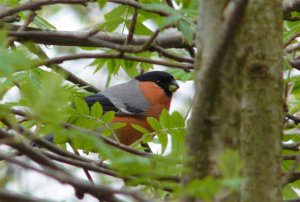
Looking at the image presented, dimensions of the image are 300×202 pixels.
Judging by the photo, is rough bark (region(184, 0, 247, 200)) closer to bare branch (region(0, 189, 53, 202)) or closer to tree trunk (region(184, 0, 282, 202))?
tree trunk (region(184, 0, 282, 202))

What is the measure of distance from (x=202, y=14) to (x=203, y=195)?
378 mm

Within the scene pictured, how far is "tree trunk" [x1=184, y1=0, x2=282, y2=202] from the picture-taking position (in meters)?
1.19

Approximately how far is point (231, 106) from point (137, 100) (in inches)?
127

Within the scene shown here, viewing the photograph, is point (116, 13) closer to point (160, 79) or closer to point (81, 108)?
point (81, 108)

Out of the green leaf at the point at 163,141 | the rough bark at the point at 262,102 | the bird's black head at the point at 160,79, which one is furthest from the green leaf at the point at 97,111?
the bird's black head at the point at 160,79

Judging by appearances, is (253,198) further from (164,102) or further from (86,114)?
(164,102)

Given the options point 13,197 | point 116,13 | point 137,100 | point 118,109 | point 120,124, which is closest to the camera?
point 13,197

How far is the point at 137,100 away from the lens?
176 inches

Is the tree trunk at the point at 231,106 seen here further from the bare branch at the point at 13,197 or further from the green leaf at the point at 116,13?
the green leaf at the point at 116,13

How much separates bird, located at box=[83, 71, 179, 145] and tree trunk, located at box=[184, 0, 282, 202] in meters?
1.91

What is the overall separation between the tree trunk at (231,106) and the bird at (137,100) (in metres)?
1.91

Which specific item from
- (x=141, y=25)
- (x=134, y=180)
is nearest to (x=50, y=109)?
(x=134, y=180)

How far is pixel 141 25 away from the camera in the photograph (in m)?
2.50

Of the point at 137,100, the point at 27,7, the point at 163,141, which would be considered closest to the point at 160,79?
the point at 137,100
